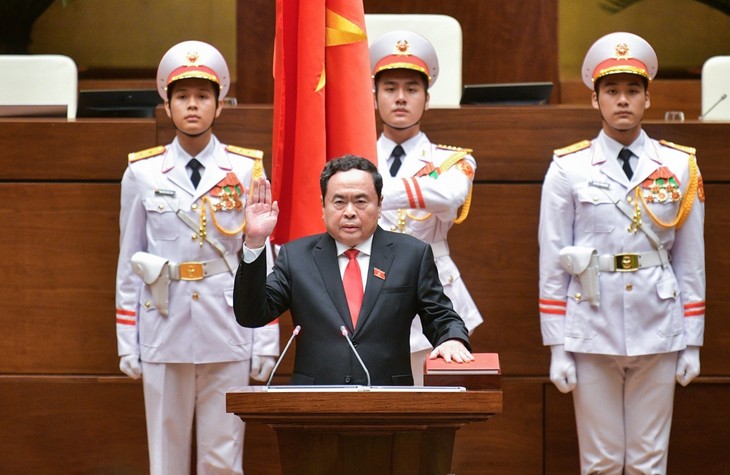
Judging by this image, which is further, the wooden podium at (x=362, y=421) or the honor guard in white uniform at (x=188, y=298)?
the honor guard in white uniform at (x=188, y=298)

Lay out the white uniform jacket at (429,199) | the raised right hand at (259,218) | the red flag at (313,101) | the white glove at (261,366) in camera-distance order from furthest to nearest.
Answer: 1. the white glove at (261,366)
2. the white uniform jacket at (429,199)
3. the red flag at (313,101)
4. the raised right hand at (259,218)

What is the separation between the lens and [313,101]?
390cm

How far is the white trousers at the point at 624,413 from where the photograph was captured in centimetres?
430

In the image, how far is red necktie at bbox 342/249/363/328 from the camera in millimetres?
3275

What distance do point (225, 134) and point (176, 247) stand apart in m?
0.64

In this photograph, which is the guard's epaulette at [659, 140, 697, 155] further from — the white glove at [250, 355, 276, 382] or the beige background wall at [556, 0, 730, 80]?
the beige background wall at [556, 0, 730, 80]

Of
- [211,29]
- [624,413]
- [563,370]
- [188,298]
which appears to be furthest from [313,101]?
[211,29]

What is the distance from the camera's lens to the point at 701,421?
4.83 m

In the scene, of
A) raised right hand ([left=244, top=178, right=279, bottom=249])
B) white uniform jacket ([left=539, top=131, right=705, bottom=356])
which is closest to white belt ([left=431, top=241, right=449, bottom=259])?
white uniform jacket ([left=539, top=131, right=705, bottom=356])

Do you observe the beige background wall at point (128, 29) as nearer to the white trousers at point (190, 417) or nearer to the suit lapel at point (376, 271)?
the white trousers at point (190, 417)

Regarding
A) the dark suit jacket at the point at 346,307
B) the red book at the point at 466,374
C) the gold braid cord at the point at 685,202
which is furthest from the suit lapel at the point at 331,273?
the gold braid cord at the point at 685,202

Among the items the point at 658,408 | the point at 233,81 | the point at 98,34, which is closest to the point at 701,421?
the point at 658,408

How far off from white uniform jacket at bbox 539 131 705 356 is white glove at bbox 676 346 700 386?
37 mm

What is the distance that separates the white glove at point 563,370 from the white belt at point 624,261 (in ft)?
1.05
